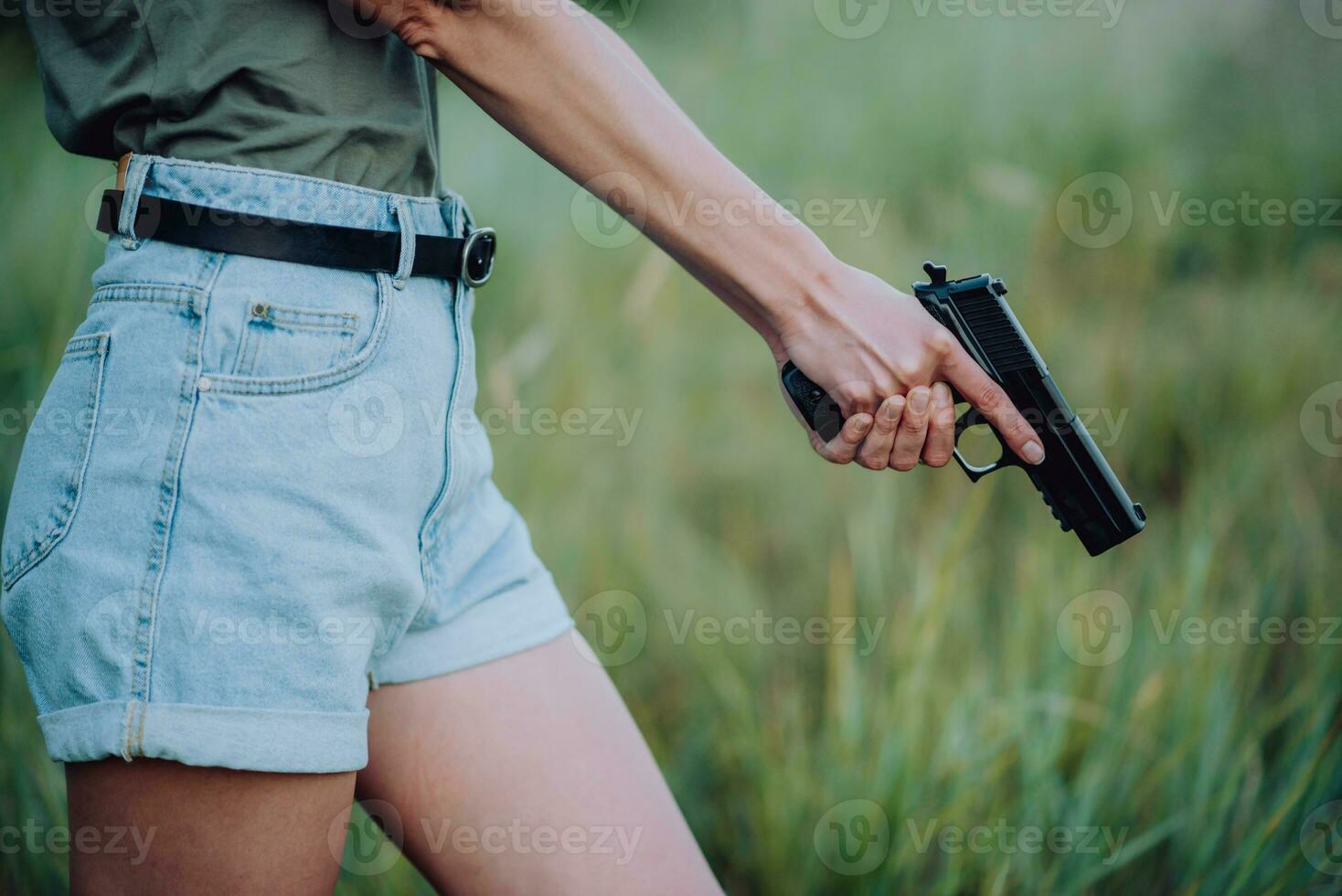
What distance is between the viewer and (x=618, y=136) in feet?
3.70

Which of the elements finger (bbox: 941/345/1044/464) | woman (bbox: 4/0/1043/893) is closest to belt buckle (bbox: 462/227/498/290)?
woman (bbox: 4/0/1043/893)

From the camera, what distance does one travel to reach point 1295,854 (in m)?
2.02

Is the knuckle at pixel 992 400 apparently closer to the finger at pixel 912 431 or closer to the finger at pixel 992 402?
the finger at pixel 992 402

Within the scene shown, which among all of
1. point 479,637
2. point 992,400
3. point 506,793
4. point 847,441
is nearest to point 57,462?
point 479,637

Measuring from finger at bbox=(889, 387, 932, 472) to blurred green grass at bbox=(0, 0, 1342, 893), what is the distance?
1065 mm

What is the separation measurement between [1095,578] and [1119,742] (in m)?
0.52

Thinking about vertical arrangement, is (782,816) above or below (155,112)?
below

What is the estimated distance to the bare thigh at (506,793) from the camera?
4.10 ft

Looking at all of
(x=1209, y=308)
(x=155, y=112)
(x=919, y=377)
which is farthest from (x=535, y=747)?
(x=1209, y=308)

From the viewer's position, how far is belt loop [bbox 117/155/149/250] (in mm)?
1012

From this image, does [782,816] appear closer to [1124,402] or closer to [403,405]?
[403,405]

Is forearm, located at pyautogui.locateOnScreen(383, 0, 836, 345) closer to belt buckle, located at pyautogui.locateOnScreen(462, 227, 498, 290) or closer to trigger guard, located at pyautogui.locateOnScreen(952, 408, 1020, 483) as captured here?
belt buckle, located at pyautogui.locateOnScreen(462, 227, 498, 290)

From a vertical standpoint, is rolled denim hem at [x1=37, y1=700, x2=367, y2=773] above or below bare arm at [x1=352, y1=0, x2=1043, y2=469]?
below

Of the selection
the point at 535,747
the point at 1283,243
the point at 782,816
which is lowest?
the point at 782,816
